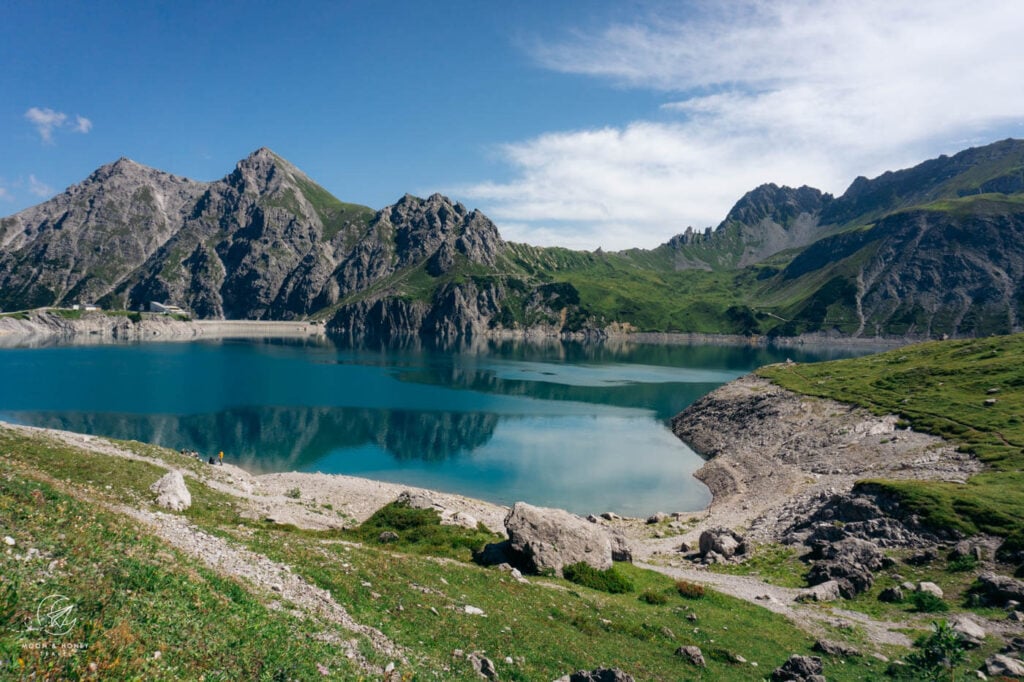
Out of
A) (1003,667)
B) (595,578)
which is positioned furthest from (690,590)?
(1003,667)

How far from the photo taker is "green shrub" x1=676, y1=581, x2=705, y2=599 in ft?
115

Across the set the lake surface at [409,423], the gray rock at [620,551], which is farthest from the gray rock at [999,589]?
the lake surface at [409,423]

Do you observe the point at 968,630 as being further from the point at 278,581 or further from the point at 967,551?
the point at 278,581

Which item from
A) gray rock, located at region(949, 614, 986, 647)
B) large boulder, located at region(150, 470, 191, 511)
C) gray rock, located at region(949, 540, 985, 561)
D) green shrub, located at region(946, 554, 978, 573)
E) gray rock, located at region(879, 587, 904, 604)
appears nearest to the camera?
gray rock, located at region(949, 614, 986, 647)

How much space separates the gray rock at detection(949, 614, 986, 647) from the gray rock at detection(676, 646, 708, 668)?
591 inches

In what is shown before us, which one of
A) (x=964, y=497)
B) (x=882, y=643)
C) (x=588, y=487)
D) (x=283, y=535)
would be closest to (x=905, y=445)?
(x=964, y=497)

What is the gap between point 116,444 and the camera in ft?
179

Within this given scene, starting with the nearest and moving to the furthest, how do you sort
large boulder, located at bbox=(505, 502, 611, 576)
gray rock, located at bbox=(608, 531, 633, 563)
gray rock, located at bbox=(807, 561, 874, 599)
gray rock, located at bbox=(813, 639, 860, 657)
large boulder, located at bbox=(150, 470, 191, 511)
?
1. gray rock, located at bbox=(813, 639, 860, 657)
2. large boulder, located at bbox=(505, 502, 611, 576)
3. large boulder, located at bbox=(150, 470, 191, 511)
4. gray rock, located at bbox=(807, 561, 874, 599)
5. gray rock, located at bbox=(608, 531, 633, 563)

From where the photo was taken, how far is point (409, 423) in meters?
116

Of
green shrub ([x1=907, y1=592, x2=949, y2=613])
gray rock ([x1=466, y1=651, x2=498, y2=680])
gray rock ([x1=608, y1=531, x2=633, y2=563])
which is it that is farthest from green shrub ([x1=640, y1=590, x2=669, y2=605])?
green shrub ([x1=907, y1=592, x2=949, y2=613])

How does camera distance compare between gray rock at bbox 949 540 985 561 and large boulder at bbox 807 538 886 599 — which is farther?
gray rock at bbox 949 540 985 561

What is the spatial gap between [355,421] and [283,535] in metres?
89.6

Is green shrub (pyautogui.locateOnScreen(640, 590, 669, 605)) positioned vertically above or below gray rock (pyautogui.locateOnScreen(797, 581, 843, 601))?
above

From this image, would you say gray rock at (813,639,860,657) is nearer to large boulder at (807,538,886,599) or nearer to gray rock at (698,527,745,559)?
large boulder at (807,538,886,599)
